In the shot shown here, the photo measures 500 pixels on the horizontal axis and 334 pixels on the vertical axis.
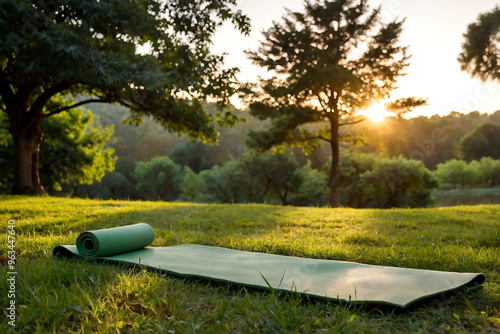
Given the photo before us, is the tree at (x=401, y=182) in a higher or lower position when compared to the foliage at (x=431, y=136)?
lower

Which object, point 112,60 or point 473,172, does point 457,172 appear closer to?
point 473,172

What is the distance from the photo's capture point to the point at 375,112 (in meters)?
17.9

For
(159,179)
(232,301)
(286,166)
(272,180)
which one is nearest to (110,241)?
(232,301)

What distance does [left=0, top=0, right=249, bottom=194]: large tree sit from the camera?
→ 328 inches

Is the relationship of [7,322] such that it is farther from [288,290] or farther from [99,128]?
[99,128]

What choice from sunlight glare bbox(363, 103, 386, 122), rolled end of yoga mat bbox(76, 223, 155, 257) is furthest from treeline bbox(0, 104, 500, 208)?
rolled end of yoga mat bbox(76, 223, 155, 257)

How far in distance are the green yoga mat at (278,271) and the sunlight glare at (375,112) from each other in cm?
1484

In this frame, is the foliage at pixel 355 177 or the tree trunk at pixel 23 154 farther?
the foliage at pixel 355 177

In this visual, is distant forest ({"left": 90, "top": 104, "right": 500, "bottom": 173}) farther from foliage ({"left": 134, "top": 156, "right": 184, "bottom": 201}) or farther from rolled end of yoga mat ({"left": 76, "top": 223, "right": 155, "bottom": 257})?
rolled end of yoga mat ({"left": 76, "top": 223, "right": 155, "bottom": 257})

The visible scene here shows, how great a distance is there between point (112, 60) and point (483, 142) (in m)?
43.7

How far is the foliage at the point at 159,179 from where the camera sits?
44375mm

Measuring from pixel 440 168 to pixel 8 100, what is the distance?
39.8 m

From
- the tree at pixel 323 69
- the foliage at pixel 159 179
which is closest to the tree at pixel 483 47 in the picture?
the tree at pixel 323 69

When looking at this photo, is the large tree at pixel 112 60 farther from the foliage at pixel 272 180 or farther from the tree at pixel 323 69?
the foliage at pixel 272 180
